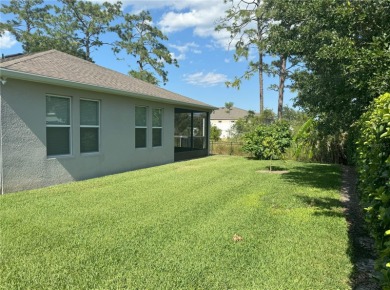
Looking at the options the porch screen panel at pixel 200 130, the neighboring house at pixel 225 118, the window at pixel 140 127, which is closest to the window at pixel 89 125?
the window at pixel 140 127

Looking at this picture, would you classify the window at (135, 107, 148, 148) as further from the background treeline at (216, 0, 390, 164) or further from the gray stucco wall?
the background treeline at (216, 0, 390, 164)

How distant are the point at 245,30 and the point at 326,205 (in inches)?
933

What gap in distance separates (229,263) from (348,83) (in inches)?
180

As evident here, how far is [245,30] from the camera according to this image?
27.2 meters

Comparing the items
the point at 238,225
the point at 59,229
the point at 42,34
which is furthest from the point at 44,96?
the point at 42,34

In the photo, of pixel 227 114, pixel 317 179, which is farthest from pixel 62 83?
pixel 227 114

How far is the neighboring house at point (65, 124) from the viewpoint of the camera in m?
7.46

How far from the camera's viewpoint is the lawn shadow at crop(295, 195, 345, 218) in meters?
5.86

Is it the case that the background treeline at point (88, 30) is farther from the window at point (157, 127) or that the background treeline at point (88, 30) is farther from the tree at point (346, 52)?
the tree at point (346, 52)

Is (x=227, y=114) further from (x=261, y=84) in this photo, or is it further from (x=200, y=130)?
(x=200, y=130)

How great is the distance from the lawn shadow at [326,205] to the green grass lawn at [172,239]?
0.02 m

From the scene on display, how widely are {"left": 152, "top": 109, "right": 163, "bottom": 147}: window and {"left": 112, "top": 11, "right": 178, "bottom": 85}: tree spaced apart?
20473 millimetres

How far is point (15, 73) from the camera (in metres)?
7.17

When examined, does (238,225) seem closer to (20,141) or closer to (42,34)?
Answer: (20,141)
